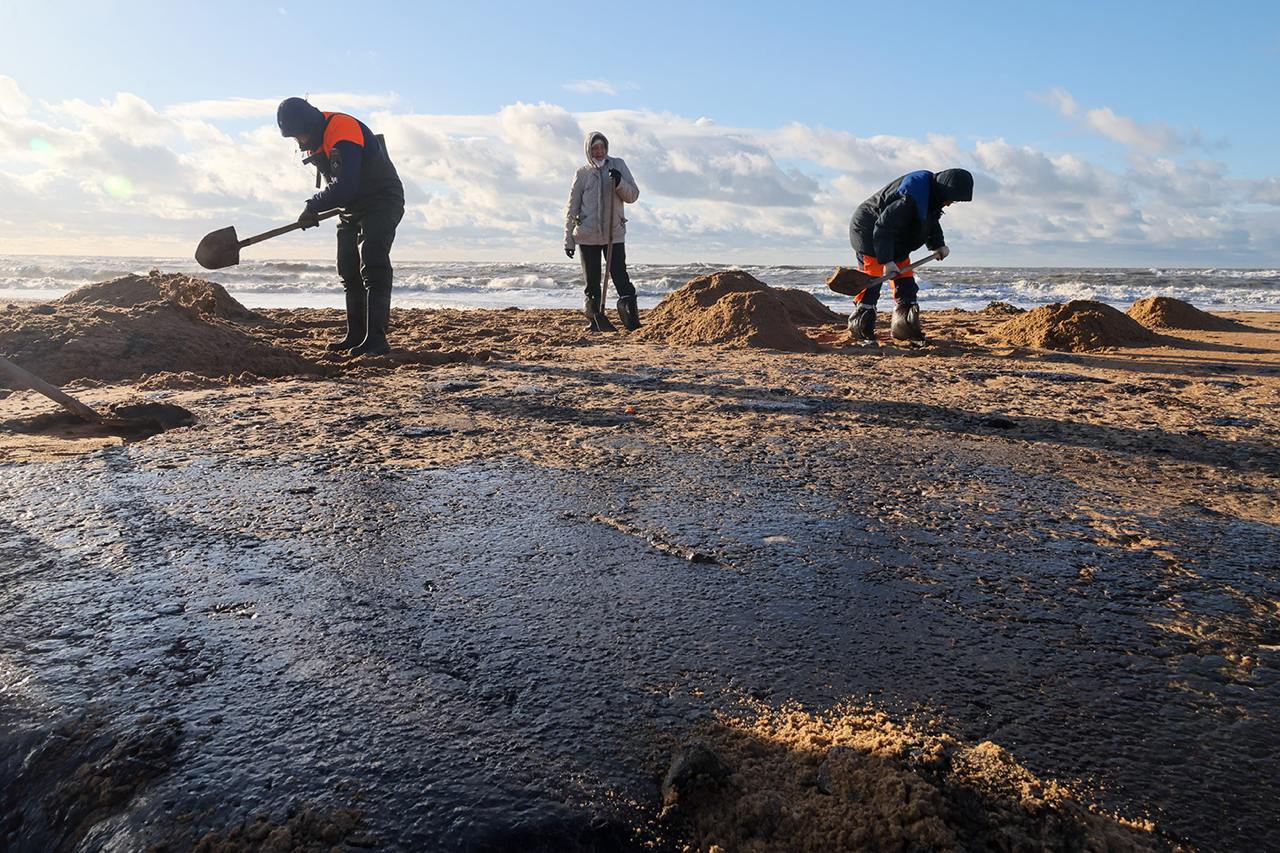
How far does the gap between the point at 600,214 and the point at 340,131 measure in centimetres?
282

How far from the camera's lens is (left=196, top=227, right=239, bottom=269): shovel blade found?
616 cm

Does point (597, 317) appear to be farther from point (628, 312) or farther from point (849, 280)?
point (849, 280)

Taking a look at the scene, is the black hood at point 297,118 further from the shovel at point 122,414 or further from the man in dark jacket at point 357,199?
the shovel at point 122,414

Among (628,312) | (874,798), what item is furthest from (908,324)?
(874,798)

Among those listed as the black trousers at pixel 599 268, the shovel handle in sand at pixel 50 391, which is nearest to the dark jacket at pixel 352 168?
the shovel handle in sand at pixel 50 391

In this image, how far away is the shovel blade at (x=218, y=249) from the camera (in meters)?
6.16

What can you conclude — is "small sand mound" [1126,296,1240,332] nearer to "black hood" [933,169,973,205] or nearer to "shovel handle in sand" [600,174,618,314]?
"black hood" [933,169,973,205]

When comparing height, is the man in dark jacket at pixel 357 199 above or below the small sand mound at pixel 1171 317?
above

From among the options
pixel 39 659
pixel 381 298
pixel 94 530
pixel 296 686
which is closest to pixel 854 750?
pixel 296 686

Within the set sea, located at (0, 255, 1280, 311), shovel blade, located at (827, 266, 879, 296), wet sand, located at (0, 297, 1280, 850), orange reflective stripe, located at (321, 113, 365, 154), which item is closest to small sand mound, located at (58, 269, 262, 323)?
orange reflective stripe, located at (321, 113, 365, 154)

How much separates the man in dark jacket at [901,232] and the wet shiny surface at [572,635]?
434 centimetres

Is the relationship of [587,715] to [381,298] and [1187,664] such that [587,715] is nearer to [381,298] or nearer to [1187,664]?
[1187,664]

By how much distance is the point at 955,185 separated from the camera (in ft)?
21.7

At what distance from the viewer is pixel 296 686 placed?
1.56 m
